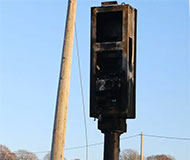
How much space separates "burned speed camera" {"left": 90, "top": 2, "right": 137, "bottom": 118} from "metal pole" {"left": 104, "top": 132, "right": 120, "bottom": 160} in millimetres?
255

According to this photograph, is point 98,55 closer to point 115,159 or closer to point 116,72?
point 116,72

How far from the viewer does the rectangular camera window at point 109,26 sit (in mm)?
4980

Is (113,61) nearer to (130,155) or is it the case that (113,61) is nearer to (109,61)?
(109,61)

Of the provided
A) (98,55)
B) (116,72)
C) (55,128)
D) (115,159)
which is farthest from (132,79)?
(55,128)

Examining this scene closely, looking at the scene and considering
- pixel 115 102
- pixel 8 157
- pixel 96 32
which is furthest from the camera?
pixel 8 157

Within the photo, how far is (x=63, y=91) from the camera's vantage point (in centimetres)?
604

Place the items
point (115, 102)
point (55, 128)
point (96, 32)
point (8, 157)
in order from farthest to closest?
point (8, 157) → point (55, 128) → point (96, 32) → point (115, 102)

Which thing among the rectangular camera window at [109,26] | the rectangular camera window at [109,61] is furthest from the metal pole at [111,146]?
the rectangular camera window at [109,26]

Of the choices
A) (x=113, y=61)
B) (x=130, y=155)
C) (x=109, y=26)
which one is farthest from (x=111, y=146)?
(x=130, y=155)

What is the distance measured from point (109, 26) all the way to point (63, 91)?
1.45 metres

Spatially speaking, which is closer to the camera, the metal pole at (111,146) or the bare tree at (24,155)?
the metal pole at (111,146)

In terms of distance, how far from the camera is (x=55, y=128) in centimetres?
584

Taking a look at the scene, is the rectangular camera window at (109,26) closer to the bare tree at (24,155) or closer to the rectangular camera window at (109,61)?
the rectangular camera window at (109,61)

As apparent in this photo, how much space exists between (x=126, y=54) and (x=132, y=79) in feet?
1.03
